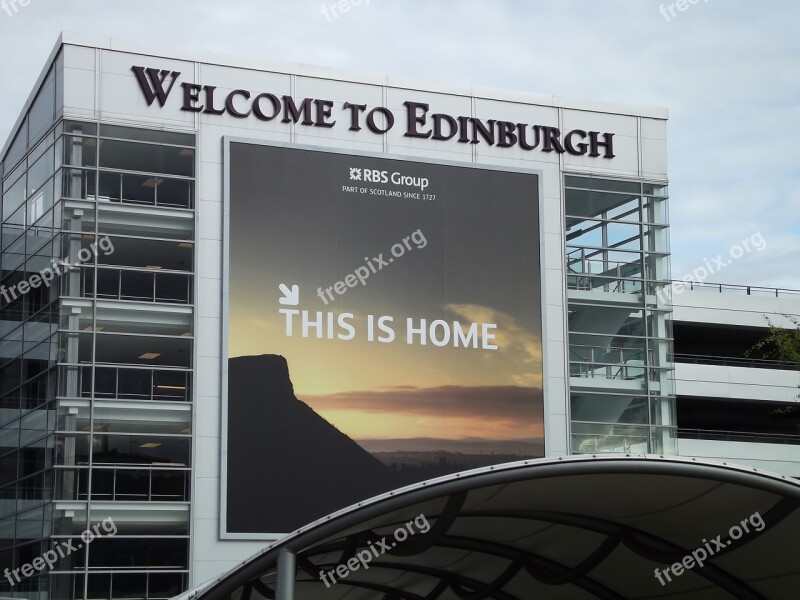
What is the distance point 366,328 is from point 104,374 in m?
7.12

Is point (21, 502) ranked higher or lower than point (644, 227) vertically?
lower

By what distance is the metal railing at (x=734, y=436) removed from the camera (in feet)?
179

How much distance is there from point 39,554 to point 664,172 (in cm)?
2164

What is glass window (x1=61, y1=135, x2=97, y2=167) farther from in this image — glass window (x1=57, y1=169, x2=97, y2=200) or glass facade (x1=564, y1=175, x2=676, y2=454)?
glass facade (x1=564, y1=175, x2=676, y2=454)

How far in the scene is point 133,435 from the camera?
3403 cm

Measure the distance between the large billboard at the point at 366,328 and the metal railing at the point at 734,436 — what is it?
18771 millimetres

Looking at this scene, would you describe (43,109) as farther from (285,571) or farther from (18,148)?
(285,571)

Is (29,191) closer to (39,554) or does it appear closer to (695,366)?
(39,554)

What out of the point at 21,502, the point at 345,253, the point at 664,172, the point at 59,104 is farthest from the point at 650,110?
the point at 21,502

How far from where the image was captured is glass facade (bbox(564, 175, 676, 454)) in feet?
126

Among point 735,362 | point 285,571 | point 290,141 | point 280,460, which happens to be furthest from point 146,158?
point 735,362

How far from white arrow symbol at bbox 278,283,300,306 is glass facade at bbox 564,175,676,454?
8.46 meters

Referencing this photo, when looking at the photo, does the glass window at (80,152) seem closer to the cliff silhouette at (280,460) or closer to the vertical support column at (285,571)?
the cliff silhouette at (280,460)

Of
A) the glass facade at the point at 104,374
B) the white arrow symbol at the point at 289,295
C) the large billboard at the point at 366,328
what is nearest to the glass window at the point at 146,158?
the glass facade at the point at 104,374
